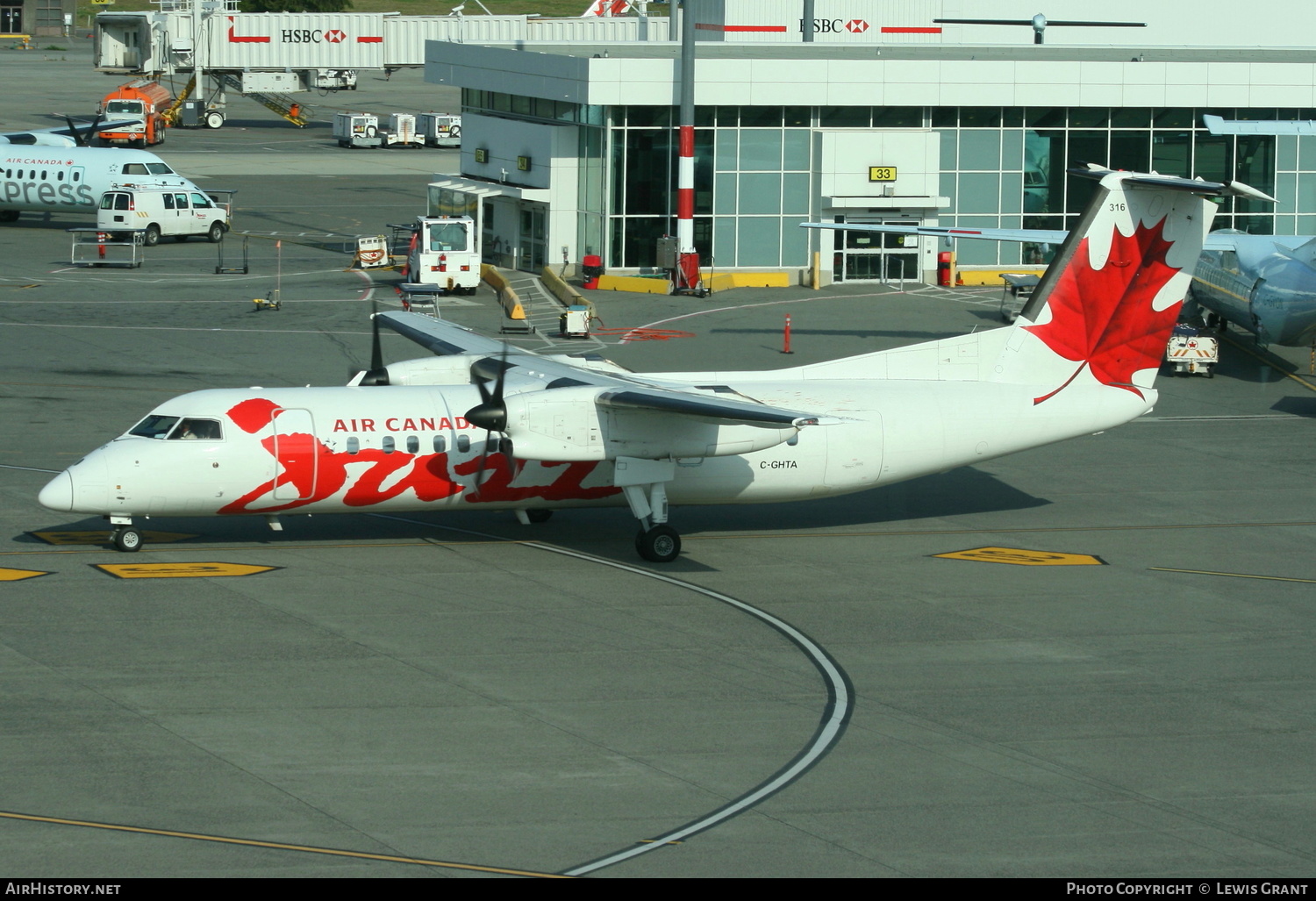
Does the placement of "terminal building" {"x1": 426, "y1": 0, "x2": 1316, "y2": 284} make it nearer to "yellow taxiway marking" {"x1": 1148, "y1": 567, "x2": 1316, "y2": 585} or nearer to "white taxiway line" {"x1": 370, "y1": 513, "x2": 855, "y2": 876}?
"white taxiway line" {"x1": 370, "y1": 513, "x2": 855, "y2": 876}

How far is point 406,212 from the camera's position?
72.9 metres

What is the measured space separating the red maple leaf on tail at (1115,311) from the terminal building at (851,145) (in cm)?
2891

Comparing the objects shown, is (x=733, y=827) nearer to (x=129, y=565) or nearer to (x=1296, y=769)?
(x=1296, y=769)

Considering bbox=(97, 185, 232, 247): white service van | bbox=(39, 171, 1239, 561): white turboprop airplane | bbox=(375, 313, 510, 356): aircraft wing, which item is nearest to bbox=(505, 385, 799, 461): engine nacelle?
bbox=(39, 171, 1239, 561): white turboprop airplane

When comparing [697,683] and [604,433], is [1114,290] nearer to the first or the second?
[604,433]

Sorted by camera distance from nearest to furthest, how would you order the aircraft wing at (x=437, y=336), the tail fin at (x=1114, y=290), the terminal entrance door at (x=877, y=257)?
the tail fin at (x=1114, y=290)
the aircraft wing at (x=437, y=336)
the terminal entrance door at (x=877, y=257)

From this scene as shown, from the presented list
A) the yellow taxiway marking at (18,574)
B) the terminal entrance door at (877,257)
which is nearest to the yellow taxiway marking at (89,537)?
the yellow taxiway marking at (18,574)

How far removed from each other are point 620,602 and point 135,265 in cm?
4074

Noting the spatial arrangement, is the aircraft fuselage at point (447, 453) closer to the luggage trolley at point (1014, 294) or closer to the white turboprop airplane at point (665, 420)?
the white turboprop airplane at point (665, 420)

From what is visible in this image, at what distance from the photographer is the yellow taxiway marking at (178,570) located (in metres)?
23.4

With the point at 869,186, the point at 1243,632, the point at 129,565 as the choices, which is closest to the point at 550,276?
the point at 869,186

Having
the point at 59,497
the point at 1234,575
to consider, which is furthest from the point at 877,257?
the point at 59,497

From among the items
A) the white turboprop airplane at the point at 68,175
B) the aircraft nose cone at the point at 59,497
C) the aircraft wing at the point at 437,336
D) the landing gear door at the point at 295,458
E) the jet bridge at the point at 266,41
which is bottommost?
the aircraft nose cone at the point at 59,497

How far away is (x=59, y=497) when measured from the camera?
23.3 m
